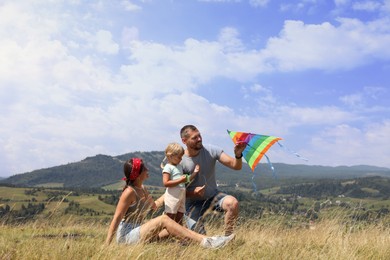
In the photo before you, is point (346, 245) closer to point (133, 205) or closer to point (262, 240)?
point (262, 240)

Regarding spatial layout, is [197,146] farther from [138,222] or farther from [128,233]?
[128,233]

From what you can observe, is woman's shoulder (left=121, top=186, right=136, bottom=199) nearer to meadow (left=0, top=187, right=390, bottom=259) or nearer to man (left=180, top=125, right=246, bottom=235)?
meadow (left=0, top=187, right=390, bottom=259)

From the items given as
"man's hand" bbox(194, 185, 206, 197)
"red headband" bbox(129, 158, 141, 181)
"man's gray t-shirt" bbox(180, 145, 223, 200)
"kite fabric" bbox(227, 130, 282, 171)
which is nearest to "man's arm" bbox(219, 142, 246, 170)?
"man's gray t-shirt" bbox(180, 145, 223, 200)

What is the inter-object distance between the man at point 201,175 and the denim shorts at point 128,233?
1065 millimetres

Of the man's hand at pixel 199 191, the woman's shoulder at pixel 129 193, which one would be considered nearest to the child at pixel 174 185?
the man's hand at pixel 199 191

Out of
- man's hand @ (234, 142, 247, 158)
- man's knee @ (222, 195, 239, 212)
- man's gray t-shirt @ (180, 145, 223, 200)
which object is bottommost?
man's knee @ (222, 195, 239, 212)

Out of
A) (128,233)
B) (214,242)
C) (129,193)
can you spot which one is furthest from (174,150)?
(214,242)

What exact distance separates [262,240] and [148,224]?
1866 millimetres

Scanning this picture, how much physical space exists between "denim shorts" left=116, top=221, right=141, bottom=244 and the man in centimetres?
107

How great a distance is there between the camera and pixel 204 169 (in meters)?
6.49

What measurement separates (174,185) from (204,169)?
A: 82 cm

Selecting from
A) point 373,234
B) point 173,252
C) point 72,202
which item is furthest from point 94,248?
point 72,202

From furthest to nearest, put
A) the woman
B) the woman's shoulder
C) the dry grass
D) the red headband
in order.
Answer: the red headband, the woman's shoulder, the woman, the dry grass

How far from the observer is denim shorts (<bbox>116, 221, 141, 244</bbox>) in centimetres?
533
